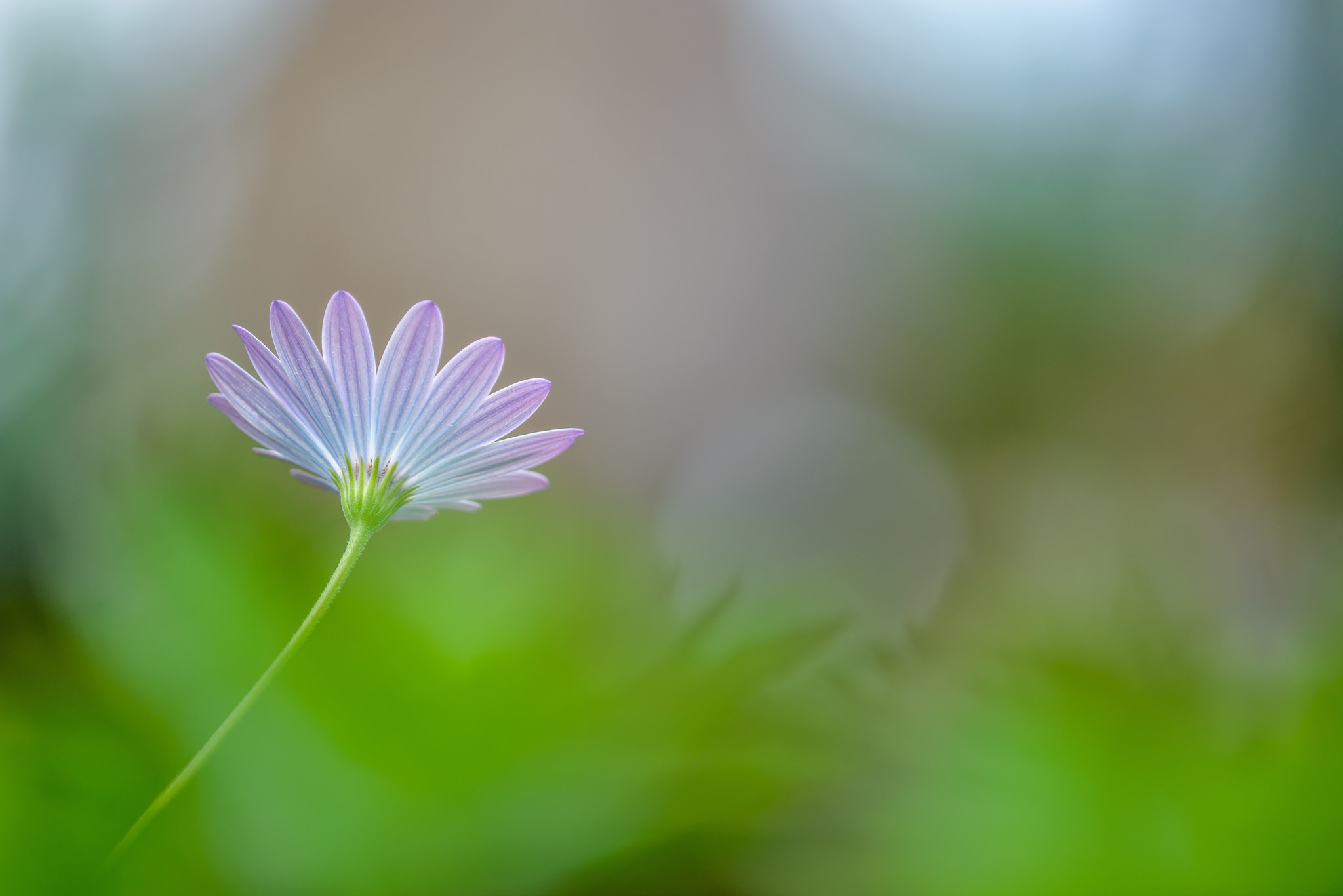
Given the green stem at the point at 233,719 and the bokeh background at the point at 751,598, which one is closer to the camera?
the green stem at the point at 233,719

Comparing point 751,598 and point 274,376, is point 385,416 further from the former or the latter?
point 751,598

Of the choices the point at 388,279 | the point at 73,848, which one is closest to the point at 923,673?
the point at 73,848

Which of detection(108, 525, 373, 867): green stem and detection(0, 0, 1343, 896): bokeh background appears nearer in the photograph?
detection(108, 525, 373, 867): green stem

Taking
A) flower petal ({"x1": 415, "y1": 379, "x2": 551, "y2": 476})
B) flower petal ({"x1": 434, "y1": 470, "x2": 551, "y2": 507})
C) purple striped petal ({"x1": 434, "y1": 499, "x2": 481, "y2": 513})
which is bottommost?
purple striped petal ({"x1": 434, "y1": 499, "x2": 481, "y2": 513})

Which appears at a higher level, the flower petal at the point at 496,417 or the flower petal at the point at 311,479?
the flower petal at the point at 496,417

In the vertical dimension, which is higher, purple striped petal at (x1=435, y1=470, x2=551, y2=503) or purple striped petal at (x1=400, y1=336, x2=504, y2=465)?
purple striped petal at (x1=400, y1=336, x2=504, y2=465)

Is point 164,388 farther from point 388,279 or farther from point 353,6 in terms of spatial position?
point 353,6
